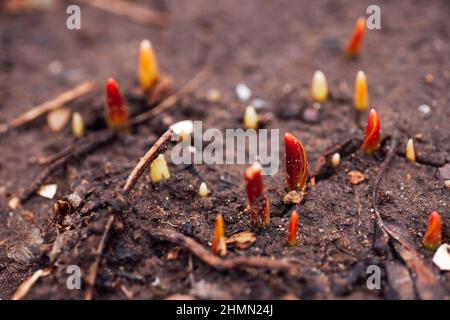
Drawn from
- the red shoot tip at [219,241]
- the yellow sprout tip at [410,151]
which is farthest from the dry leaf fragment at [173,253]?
the yellow sprout tip at [410,151]

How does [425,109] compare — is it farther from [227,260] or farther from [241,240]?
[227,260]

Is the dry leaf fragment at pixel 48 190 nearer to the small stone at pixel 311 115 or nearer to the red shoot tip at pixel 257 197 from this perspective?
the red shoot tip at pixel 257 197

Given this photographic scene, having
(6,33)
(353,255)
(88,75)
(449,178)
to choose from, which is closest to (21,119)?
(88,75)

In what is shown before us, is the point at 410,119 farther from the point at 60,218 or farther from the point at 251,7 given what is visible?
the point at 60,218

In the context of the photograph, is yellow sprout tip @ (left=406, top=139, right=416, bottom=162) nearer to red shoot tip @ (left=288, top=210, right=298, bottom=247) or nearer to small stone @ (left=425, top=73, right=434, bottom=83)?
small stone @ (left=425, top=73, right=434, bottom=83)

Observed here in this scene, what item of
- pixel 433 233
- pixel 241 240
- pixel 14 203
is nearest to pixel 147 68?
pixel 14 203

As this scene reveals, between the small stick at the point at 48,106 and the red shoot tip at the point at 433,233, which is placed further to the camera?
the small stick at the point at 48,106

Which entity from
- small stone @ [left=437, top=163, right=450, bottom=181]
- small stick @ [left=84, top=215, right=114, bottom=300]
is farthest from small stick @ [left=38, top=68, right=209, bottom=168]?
small stone @ [left=437, top=163, right=450, bottom=181]
